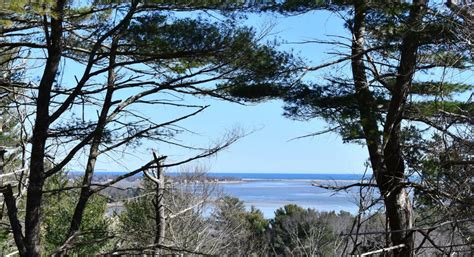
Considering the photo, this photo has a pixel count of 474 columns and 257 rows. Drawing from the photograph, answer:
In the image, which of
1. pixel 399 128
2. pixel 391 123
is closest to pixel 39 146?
pixel 391 123

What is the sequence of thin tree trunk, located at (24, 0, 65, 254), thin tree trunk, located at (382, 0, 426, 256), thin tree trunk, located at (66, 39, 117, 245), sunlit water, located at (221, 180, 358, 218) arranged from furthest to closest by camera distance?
sunlit water, located at (221, 180, 358, 218) < thin tree trunk, located at (66, 39, 117, 245) < thin tree trunk, located at (24, 0, 65, 254) < thin tree trunk, located at (382, 0, 426, 256)

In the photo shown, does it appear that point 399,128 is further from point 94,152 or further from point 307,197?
point 307,197

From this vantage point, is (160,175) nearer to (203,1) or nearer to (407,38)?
(203,1)

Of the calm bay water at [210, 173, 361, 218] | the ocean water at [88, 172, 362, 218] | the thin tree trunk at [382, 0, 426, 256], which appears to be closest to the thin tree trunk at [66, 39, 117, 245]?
the ocean water at [88, 172, 362, 218]

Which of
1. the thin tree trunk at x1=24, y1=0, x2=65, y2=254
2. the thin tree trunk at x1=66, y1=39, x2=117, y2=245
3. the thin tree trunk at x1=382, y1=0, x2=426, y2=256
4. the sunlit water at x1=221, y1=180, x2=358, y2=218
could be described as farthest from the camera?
the sunlit water at x1=221, y1=180, x2=358, y2=218

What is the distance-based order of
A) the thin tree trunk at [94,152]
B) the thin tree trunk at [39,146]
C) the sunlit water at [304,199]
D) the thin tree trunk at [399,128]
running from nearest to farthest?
the thin tree trunk at [399,128], the thin tree trunk at [39,146], the thin tree trunk at [94,152], the sunlit water at [304,199]

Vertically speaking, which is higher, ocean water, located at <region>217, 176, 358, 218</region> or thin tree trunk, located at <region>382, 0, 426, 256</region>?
thin tree trunk, located at <region>382, 0, 426, 256</region>

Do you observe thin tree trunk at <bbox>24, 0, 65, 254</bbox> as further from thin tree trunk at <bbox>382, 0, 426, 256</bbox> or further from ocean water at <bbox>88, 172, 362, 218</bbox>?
thin tree trunk at <bbox>382, 0, 426, 256</bbox>

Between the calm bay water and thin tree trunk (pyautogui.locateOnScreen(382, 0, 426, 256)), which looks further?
the calm bay water

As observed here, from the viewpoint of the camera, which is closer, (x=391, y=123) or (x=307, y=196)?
(x=391, y=123)

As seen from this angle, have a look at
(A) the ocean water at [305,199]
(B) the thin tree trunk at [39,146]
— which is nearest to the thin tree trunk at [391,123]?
(A) the ocean water at [305,199]

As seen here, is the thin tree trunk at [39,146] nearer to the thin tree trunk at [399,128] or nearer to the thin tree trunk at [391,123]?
the thin tree trunk at [391,123]

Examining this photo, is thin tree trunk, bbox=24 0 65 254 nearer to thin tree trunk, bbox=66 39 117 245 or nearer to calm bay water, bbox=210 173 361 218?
thin tree trunk, bbox=66 39 117 245

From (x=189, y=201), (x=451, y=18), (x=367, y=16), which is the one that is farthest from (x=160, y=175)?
(x=189, y=201)
